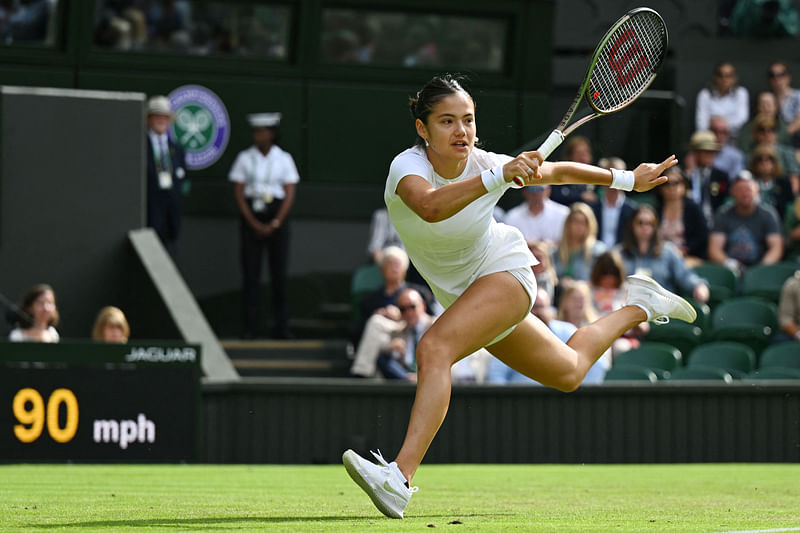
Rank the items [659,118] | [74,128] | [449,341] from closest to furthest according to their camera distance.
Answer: [449,341] → [74,128] → [659,118]

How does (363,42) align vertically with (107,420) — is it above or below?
above

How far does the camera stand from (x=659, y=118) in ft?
53.6

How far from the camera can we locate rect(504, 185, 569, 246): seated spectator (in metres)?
12.8

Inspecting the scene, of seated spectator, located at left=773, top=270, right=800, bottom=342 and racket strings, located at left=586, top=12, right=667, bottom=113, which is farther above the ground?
racket strings, located at left=586, top=12, right=667, bottom=113

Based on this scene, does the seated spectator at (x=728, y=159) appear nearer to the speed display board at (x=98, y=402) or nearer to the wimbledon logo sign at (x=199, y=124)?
the wimbledon logo sign at (x=199, y=124)

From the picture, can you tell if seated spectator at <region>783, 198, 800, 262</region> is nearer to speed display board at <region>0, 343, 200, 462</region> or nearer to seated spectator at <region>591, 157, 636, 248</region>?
seated spectator at <region>591, 157, 636, 248</region>

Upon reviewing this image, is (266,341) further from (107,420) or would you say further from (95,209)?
(107,420)

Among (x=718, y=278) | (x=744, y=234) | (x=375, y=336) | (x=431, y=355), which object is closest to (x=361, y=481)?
(x=431, y=355)

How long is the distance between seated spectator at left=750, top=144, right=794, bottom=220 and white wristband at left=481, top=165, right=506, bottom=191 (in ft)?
30.0

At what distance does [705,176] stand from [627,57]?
8102mm

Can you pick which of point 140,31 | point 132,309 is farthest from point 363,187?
point 132,309

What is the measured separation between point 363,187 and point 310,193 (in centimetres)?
63

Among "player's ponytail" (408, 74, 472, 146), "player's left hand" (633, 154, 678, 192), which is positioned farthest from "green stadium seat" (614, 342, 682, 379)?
"player's ponytail" (408, 74, 472, 146)

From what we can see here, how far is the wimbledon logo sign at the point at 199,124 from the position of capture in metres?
15.2
